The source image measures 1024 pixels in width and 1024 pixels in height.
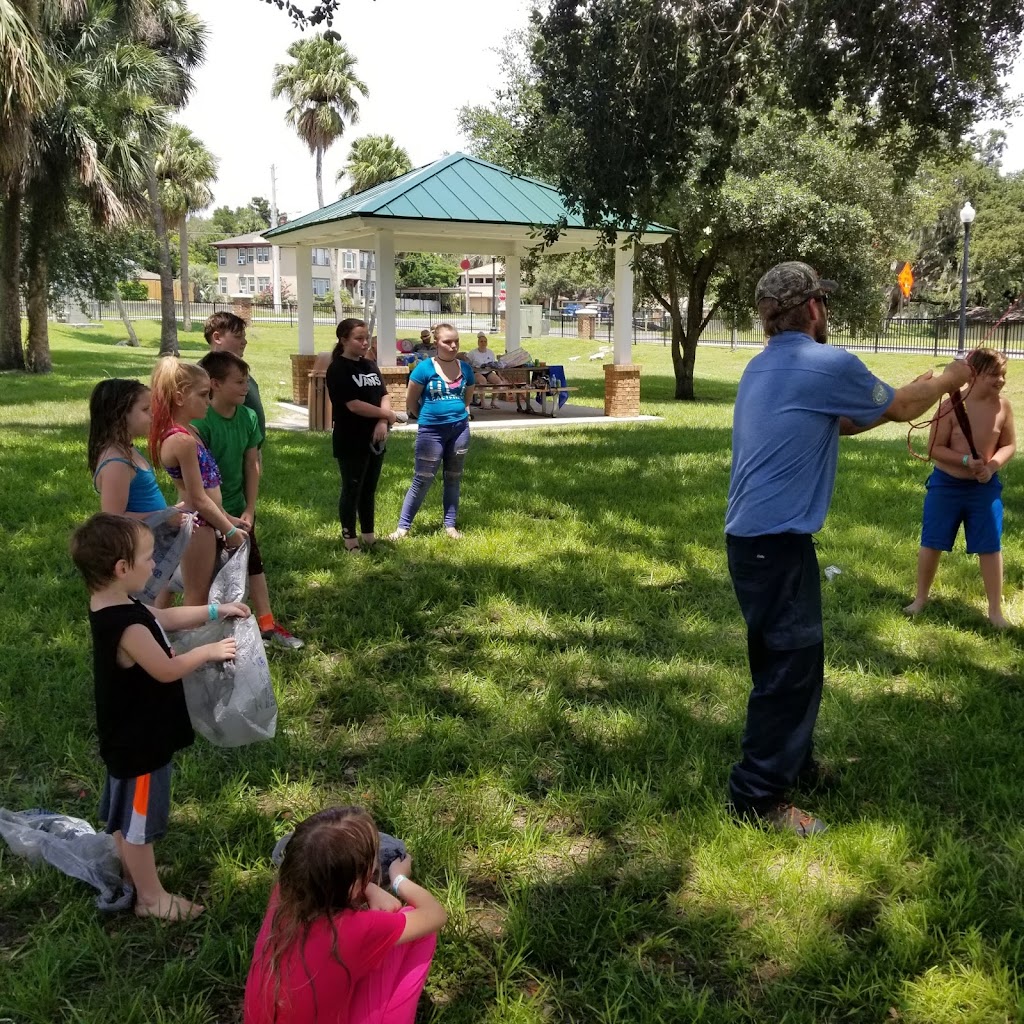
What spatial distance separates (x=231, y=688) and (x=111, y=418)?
1152 millimetres

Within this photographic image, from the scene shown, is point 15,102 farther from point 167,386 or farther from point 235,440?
point 167,386

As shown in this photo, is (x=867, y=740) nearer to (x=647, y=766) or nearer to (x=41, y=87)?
(x=647, y=766)

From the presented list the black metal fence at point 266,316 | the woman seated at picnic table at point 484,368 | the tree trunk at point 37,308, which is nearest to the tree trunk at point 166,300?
the tree trunk at point 37,308

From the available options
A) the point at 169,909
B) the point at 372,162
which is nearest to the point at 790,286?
the point at 169,909

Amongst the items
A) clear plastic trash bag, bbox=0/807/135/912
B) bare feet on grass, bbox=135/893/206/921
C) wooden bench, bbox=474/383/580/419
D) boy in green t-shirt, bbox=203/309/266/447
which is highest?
boy in green t-shirt, bbox=203/309/266/447

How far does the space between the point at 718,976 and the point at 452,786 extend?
130 centimetres

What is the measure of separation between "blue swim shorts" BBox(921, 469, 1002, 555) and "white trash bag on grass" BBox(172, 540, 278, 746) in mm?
3931

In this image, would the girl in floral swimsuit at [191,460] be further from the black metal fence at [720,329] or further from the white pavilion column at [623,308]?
the black metal fence at [720,329]

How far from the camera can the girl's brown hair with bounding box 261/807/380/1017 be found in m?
2.01

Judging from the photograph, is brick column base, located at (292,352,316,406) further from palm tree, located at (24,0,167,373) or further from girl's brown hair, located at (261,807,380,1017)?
girl's brown hair, located at (261,807,380,1017)

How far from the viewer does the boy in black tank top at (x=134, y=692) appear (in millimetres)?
2572

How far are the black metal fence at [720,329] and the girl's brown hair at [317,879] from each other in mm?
18125

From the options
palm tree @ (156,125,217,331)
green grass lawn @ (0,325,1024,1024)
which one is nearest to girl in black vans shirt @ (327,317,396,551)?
green grass lawn @ (0,325,1024,1024)

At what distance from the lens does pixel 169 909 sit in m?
2.89
